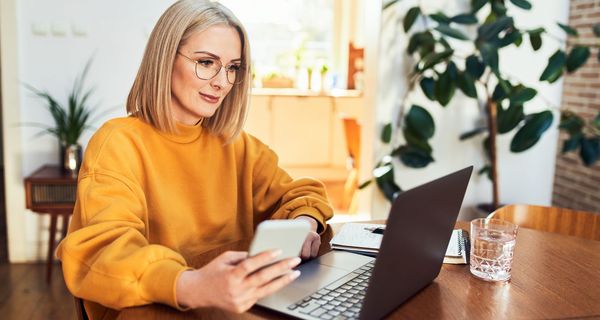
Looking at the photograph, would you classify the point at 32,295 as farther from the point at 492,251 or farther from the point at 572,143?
the point at 572,143

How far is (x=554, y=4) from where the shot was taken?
12.0ft

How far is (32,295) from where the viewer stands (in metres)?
3.21

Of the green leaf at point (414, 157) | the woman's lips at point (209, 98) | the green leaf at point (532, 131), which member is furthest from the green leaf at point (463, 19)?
the woman's lips at point (209, 98)

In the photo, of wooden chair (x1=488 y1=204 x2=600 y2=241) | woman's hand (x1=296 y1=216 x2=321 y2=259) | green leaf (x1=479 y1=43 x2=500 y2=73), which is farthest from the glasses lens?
green leaf (x1=479 y1=43 x2=500 y2=73)

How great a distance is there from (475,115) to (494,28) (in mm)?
704

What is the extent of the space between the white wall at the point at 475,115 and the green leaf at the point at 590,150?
1.31 ft

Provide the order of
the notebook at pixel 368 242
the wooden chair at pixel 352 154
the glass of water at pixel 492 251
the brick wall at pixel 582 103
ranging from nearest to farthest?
the glass of water at pixel 492 251, the notebook at pixel 368 242, the brick wall at pixel 582 103, the wooden chair at pixel 352 154

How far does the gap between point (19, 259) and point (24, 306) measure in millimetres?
732

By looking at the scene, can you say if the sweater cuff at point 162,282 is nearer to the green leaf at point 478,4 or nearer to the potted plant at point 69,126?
the potted plant at point 69,126

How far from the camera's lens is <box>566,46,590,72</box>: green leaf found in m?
3.21

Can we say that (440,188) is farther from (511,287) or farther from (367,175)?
(367,175)

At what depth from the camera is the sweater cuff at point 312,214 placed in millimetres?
1592

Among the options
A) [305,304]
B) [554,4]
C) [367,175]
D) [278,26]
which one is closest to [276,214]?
[305,304]

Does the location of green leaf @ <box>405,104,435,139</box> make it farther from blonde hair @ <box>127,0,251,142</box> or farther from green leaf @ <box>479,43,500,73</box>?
blonde hair @ <box>127,0,251,142</box>
